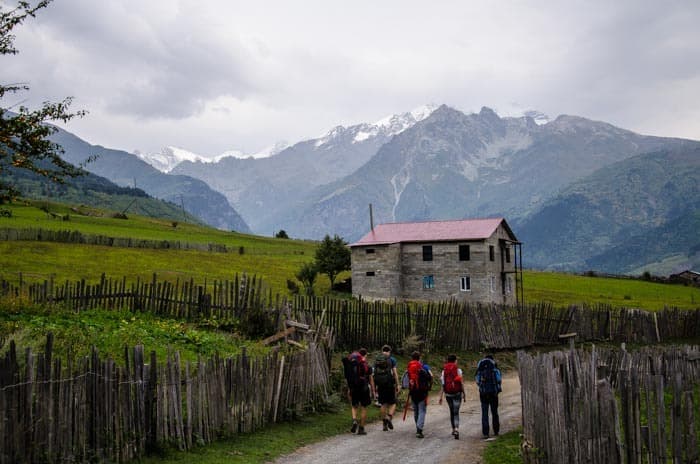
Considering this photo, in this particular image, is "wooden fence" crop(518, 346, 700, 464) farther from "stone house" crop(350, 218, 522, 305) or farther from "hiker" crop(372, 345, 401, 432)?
"stone house" crop(350, 218, 522, 305)

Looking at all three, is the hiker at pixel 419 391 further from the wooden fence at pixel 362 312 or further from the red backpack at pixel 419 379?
the wooden fence at pixel 362 312

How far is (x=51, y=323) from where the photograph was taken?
1744 centimetres

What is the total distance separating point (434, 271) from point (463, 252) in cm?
331

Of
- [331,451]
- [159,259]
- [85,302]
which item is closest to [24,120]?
[85,302]

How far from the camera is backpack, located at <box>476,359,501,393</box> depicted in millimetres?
14562

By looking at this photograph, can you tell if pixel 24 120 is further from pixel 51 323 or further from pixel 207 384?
pixel 207 384

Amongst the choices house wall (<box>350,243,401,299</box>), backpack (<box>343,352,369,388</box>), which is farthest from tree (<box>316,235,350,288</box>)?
backpack (<box>343,352,369,388</box>)

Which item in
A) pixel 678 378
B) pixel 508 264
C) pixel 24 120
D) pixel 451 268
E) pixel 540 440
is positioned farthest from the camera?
pixel 508 264

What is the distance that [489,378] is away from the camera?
14.6 m

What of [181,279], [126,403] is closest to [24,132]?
[126,403]

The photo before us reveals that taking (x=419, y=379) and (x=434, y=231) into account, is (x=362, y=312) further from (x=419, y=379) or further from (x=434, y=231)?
(x=434, y=231)

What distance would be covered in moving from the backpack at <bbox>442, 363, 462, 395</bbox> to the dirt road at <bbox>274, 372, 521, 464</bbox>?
1181 mm

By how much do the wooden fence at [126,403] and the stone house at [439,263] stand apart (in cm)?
3830

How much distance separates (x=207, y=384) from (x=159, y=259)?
168ft
